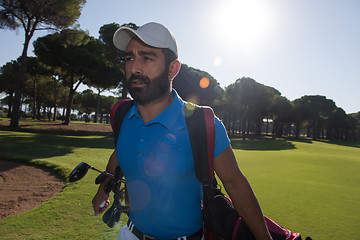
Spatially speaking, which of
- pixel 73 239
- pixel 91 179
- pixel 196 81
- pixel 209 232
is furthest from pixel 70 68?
pixel 209 232

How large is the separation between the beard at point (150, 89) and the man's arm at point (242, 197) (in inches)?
26.3

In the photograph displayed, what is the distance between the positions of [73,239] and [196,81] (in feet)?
133

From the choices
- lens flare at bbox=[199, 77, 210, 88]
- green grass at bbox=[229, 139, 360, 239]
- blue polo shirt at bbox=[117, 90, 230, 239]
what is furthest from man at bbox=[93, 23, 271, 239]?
lens flare at bbox=[199, 77, 210, 88]

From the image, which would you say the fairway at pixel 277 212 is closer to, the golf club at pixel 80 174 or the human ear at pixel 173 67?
the golf club at pixel 80 174

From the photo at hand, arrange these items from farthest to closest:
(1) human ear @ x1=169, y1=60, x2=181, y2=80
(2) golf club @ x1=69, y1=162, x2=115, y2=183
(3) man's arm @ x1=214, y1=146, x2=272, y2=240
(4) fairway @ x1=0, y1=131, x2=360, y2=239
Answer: (4) fairway @ x1=0, y1=131, x2=360, y2=239
(2) golf club @ x1=69, y1=162, x2=115, y2=183
(1) human ear @ x1=169, y1=60, x2=181, y2=80
(3) man's arm @ x1=214, y1=146, x2=272, y2=240

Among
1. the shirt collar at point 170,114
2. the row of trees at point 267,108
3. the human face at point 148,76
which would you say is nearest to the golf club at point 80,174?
the shirt collar at point 170,114

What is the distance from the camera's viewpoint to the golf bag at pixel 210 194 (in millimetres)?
1470

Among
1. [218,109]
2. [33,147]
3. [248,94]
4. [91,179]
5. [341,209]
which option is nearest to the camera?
[341,209]

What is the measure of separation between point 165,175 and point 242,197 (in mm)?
524

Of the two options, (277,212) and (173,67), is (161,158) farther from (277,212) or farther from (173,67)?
(277,212)

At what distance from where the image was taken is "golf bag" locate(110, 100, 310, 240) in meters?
1.47

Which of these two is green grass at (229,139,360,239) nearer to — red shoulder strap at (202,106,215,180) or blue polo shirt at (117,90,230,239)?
blue polo shirt at (117,90,230,239)

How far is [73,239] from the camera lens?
3271 millimetres

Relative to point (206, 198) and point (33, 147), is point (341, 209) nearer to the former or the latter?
point (206, 198)
